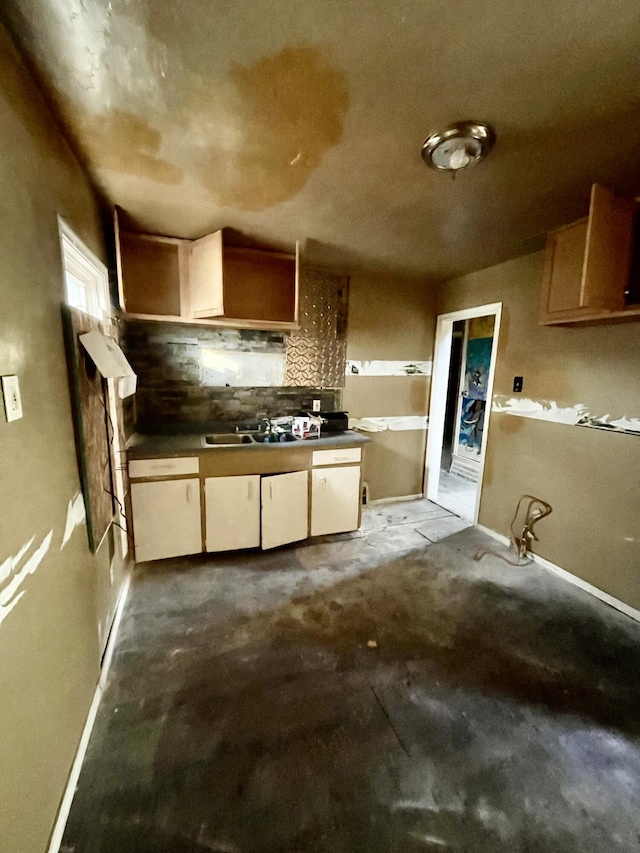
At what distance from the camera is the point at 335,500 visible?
279 centimetres

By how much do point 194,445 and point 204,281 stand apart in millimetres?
1133

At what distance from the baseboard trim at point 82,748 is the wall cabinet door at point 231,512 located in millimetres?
703

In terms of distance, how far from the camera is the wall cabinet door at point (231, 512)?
2.41 meters

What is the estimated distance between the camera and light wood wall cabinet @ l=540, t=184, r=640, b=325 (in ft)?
5.36

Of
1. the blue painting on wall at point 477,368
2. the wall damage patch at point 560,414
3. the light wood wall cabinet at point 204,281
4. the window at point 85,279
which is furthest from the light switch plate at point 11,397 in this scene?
the blue painting on wall at point 477,368

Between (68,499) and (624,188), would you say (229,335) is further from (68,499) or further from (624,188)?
(624,188)

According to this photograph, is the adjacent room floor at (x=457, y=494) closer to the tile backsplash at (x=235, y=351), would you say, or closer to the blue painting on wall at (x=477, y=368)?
the blue painting on wall at (x=477, y=368)

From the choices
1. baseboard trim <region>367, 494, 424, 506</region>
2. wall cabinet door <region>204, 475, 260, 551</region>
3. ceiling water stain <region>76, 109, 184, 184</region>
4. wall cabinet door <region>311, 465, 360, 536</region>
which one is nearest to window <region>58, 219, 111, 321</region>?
ceiling water stain <region>76, 109, 184, 184</region>

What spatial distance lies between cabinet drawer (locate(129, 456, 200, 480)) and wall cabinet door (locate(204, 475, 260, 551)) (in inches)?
6.2

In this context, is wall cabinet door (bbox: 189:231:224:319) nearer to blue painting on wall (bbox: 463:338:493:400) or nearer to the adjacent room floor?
the adjacent room floor

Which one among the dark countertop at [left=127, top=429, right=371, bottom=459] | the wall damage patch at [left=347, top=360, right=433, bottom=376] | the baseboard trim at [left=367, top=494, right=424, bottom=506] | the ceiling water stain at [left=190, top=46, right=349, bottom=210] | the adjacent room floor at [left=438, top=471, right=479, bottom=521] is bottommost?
the adjacent room floor at [left=438, top=471, right=479, bottom=521]

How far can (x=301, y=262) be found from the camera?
113 inches

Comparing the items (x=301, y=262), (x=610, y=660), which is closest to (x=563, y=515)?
(x=610, y=660)

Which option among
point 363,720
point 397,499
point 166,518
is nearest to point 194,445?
point 166,518
